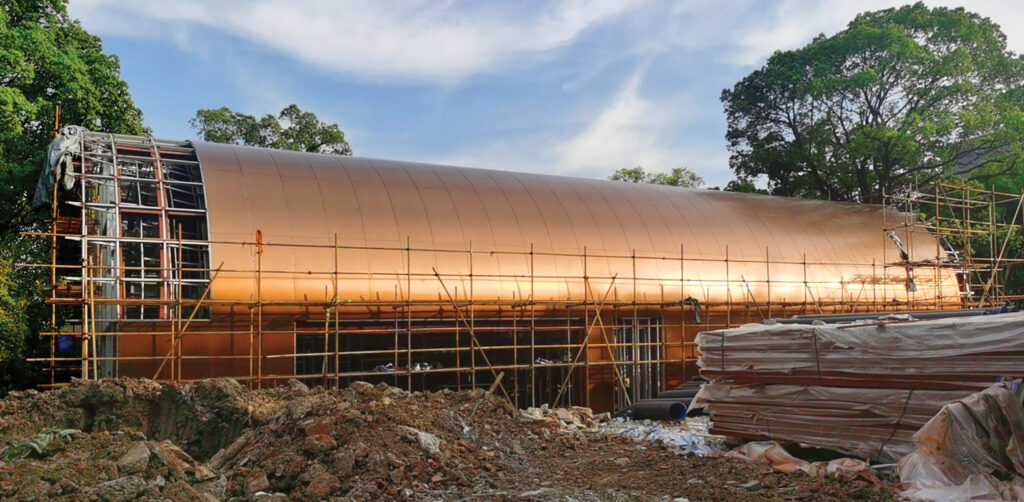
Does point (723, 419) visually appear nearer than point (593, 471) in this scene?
No

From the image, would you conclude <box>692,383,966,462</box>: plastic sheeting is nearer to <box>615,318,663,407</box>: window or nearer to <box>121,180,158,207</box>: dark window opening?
<box>615,318,663,407</box>: window

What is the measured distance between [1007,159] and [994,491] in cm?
2269

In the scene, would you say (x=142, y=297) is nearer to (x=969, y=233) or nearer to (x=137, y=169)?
(x=137, y=169)

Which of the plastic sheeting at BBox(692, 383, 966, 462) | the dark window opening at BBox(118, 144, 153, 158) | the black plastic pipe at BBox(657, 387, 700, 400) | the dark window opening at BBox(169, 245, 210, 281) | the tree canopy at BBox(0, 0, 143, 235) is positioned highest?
the tree canopy at BBox(0, 0, 143, 235)

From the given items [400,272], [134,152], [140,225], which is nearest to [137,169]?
[134,152]

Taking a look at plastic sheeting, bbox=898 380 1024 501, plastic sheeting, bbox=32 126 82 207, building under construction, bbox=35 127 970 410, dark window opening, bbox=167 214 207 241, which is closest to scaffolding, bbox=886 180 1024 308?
building under construction, bbox=35 127 970 410

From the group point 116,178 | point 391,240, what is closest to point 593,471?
point 391,240

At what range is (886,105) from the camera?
27.1 metres

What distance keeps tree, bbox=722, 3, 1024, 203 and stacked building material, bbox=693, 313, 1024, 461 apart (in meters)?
17.4

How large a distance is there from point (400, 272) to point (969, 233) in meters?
16.6

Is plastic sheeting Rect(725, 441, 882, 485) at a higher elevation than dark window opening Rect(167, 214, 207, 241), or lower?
lower

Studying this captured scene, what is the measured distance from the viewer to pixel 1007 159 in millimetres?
25438

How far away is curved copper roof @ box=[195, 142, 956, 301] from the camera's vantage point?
45.8ft

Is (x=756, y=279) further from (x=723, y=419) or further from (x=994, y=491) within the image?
(x=994, y=491)
